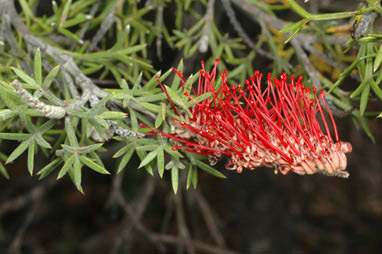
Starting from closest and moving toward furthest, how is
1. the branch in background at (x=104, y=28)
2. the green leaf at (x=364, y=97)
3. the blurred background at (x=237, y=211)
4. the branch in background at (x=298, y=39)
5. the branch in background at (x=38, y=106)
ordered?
the branch in background at (x=38, y=106)
the green leaf at (x=364, y=97)
the branch in background at (x=298, y=39)
the branch in background at (x=104, y=28)
the blurred background at (x=237, y=211)

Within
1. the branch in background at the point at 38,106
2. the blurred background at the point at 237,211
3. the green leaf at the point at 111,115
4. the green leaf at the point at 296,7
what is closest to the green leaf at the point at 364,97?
the green leaf at the point at 296,7

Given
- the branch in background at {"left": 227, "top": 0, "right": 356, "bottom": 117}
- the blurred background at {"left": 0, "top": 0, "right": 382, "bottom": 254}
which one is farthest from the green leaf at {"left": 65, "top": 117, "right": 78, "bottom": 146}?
the blurred background at {"left": 0, "top": 0, "right": 382, "bottom": 254}

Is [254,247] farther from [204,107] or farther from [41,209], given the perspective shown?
[41,209]

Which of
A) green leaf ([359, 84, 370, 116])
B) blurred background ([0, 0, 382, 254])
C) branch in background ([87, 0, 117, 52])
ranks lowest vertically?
blurred background ([0, 0, 382, 254])

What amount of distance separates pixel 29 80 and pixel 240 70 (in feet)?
1.86

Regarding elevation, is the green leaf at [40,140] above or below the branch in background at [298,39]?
below

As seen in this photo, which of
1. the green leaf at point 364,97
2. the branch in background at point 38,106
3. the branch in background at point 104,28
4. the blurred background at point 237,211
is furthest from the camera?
the blurred background at point 237,211

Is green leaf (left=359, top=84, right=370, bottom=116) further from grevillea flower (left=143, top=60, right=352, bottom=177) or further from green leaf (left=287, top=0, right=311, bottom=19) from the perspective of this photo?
green leaf (left=287, top=0, right=311, bottom=19)

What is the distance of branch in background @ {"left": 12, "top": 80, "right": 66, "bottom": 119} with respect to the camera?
67 cm

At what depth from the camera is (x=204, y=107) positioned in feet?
2.54

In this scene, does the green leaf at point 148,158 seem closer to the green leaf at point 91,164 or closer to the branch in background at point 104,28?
the green leaf at point 91,164

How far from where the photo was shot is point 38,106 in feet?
2.34

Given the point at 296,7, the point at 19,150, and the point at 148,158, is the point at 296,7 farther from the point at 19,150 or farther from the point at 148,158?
the point at 19,150

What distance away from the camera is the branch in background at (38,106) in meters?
0.67
